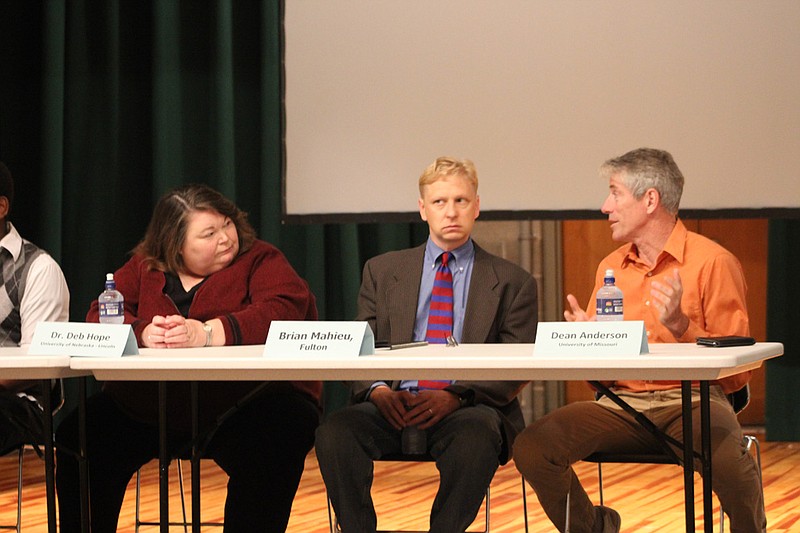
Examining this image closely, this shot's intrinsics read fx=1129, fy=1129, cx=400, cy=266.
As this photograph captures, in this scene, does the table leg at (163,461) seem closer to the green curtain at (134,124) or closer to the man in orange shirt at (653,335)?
the man in orange shirt at (653,335)

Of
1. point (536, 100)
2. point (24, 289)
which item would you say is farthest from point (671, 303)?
point (536, 100)

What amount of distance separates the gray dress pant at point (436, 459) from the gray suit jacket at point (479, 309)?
0.12 metres

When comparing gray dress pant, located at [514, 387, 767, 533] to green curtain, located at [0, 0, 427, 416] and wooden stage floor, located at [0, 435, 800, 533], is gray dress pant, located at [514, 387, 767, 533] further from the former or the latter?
green curtain, located at [0, 0, 427, 416]

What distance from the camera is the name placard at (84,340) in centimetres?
258

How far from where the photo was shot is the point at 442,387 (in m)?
3.10

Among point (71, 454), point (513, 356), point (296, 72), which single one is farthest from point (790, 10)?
point (71, 454)

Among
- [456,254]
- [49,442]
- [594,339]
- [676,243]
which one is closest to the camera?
[594,339]

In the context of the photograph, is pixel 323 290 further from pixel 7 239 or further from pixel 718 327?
pixel 718 327

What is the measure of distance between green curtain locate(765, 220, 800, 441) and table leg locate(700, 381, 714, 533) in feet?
11.5

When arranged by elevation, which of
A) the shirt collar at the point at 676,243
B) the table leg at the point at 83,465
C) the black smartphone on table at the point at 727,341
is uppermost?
the shirt collar at the point at 676,243

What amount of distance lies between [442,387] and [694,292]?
28.8 inches

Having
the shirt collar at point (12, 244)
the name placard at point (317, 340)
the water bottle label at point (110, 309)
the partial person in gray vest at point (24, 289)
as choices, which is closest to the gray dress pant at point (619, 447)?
the name placard at point (317, 340)

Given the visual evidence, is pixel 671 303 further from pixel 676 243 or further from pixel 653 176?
pixel 653 176

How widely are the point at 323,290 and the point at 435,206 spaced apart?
293 centimetres
